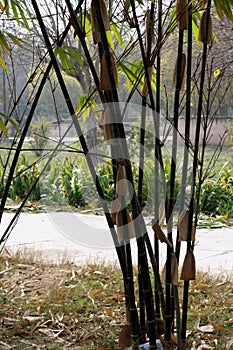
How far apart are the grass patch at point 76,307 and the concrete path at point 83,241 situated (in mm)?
216

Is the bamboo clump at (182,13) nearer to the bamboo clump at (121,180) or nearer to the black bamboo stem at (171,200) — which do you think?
the black bamboo stem at (171,200)

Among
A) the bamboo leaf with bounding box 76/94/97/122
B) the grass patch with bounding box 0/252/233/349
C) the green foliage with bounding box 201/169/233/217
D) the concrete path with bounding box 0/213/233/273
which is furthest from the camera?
the green foliage with bounding box 201/169/233/217

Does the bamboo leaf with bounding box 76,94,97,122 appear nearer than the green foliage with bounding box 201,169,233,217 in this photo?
Yes

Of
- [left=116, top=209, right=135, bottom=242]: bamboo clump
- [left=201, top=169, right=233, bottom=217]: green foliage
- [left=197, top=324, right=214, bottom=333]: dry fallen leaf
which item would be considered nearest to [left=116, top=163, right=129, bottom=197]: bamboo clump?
[left=116, top=209, right=135, bottom=242]: bamboo clump

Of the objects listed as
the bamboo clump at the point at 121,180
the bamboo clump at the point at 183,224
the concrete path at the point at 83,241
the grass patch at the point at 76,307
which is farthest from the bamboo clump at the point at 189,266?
the concrete path at the point at 83,241

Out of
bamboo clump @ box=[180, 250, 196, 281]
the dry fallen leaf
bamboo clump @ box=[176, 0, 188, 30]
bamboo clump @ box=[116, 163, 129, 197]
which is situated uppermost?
bamboo clump @ box=[176, 0, 188, 30]

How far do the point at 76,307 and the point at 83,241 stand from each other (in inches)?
53.5

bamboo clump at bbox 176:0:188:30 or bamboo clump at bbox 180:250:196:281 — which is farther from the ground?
bamboo clump at bbox 176:0:188:30

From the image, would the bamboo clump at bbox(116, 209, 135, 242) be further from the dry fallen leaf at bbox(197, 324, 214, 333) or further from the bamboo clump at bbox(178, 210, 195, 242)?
the dry fallen leaf at bbox(197, 324, 214, 333)

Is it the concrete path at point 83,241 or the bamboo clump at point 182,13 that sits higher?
the bamboo clump at point 182,13

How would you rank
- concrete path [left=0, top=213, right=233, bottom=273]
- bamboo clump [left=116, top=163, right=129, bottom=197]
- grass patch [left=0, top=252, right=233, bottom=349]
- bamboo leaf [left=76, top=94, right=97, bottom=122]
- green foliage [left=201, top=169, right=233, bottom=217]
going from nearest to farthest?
1. bamboo clump [left=116, top=163, right=129, bottom=197]
2. bamboo leaf [left=76, top=94, right=97, bottom=122]
3. grass patch [left=0, top=252, right=233, bottom=349]
4. concrete path [left=0, top=213, right=233, bottom=273]
5. green foliage [left=201, top=169, right=233, bottom=217]

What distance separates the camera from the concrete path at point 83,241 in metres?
2.90

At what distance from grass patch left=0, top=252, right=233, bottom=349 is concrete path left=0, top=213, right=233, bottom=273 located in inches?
8.5

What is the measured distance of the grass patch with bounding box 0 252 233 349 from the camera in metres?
1.81
